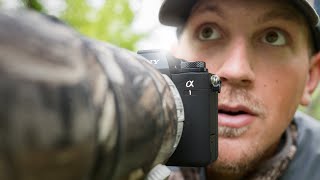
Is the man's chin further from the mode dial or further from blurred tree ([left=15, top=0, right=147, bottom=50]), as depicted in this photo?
blurred tree ([left=15, top=0, right=147, bottom=50])

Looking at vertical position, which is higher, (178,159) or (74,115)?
(74,115)

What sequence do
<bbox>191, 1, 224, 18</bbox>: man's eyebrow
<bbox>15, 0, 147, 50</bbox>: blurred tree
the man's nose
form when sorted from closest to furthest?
1. the man's nose
2. <bbox>191, 1, 224, 18</bbox>: man's eyebrow
3. <bbox>15, 0, 147, 50</bbox>: blurred tree

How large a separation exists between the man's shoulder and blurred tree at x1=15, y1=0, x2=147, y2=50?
2561 mm

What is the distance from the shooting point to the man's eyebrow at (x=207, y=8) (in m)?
0.99


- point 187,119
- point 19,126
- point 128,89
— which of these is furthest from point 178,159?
point 19,126

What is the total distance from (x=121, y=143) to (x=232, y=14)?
2.14 ft

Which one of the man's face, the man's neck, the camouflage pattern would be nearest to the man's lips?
the man's face

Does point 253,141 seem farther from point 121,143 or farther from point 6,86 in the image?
point 6,86

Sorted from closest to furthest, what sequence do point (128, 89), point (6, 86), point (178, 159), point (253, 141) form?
point (6, 86)
point (128, 89)
point (178, 159)
point (253, 141)

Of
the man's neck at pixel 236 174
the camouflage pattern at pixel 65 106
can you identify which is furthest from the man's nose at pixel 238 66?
the camouflage pattern at pixel 65 106

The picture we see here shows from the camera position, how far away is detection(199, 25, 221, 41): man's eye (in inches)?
39.4

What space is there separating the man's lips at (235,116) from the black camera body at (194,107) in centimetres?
22

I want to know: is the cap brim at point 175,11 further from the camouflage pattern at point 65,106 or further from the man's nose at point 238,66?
the camouflage pattern at point 65,106

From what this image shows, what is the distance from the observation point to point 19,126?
301 mm
